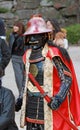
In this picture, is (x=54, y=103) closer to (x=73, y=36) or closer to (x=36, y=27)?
(x=36, y=27)

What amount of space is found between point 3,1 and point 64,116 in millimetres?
23923

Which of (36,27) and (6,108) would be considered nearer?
(6,108)

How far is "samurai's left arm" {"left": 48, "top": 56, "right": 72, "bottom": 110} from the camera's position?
167 inches

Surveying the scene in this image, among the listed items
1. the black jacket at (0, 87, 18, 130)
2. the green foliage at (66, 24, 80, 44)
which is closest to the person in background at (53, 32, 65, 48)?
the black jacket at (0, 87, 18, 130)

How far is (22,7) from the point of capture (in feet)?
90.0

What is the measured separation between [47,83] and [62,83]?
0.46ft

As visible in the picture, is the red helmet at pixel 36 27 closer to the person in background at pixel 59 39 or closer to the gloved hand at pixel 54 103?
the gloved hand at pixel 54 103

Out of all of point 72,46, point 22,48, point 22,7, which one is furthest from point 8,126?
point 22,7

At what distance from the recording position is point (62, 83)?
437 cm

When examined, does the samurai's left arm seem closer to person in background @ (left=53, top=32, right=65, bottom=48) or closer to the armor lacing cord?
the armor lacing cord

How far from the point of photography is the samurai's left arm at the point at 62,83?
4254 mm

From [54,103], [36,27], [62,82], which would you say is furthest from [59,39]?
[54,103]

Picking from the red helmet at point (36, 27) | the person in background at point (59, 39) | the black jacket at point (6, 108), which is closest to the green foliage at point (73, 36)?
the person in background at point (59, 39)

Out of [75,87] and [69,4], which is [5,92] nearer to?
[75,87]
